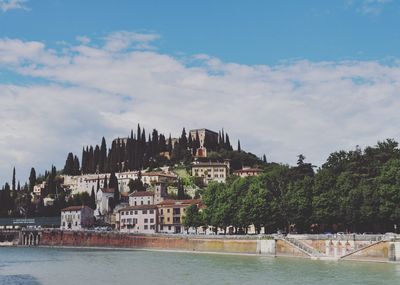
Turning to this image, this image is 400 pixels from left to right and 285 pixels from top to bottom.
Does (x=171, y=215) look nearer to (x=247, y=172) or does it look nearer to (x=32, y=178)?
(x=247, y=172)

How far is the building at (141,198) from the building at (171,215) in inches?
416

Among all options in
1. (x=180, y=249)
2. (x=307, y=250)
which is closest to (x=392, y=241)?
(x=307, y=250)

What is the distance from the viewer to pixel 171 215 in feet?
310

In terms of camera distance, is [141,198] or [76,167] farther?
[76,167]

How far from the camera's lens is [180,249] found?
69938 millimetres

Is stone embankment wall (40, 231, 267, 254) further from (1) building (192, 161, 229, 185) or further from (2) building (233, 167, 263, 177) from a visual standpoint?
(2) building (233, 167, 263, 177)

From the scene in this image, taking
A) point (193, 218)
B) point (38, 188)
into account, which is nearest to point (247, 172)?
point (193, 218)

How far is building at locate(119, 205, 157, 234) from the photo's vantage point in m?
96.8

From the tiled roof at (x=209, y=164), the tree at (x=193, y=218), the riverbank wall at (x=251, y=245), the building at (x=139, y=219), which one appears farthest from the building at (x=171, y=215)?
the tiled roof at (x=209, y=164)

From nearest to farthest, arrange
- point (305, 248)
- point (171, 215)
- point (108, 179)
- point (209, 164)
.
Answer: point (305, 248)
point (171, 215)
point (108, 179)
point (209, 164)

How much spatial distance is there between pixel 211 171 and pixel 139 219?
32.8 m

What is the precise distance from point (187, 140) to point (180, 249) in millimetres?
75950

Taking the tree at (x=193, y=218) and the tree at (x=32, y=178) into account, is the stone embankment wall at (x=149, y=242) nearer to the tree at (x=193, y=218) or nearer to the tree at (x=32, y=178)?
the tree at (x=193, y=218)

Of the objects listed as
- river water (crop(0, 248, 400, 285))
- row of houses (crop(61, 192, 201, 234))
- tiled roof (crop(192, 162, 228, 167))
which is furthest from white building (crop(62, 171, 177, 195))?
river water (crop(0, 248, 400, 285))
